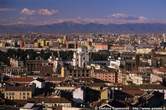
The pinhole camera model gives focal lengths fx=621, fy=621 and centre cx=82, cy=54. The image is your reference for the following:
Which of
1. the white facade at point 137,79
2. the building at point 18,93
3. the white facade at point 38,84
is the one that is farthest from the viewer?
the white facade at point 137,79

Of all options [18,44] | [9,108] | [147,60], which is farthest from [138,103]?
[18,44]

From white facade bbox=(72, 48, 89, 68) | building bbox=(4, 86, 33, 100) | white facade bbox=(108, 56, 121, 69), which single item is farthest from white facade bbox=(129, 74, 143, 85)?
building bbox=(4, 86, 33, 100)

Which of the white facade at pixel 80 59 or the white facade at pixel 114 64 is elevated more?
the white facade at pixel 80 59

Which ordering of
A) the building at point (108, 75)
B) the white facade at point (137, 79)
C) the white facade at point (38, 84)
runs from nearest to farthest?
1. the white facade at point (38, 84)
2. the white facade at point (137, 79)
3. the building at point (108, 75)

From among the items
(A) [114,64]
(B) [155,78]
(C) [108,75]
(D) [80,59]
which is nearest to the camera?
(B) [155,78]

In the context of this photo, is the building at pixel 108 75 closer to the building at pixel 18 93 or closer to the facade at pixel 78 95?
the building at pixel 18 93

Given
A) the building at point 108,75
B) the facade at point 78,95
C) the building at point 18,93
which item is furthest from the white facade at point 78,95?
the building at point 108,75

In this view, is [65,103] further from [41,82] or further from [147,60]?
[147,60]

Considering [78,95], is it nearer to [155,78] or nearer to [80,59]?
[155,78]

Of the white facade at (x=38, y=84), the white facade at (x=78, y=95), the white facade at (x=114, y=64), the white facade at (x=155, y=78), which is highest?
the white facade at (x=78, y=95)

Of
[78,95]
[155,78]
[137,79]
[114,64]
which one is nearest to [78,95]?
[78,95]

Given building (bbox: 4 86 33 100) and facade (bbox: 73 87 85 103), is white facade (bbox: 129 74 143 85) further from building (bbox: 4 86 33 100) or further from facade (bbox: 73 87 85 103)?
facade (bbox: 73 87 85 103)
